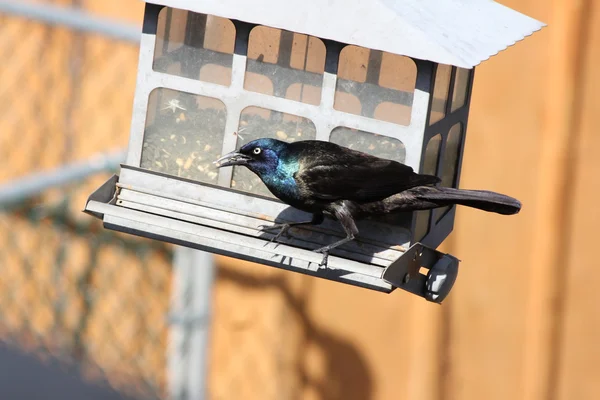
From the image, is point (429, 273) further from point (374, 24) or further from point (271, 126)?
point (374, 24)

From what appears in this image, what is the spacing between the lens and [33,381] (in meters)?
6.74

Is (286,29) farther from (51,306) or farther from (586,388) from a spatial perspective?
(51,306)

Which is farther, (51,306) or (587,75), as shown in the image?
(51,306)

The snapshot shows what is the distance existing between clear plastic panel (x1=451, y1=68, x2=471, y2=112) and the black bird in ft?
1.49

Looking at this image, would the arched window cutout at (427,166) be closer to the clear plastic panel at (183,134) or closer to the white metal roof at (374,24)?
the white metal roof at (374,24)

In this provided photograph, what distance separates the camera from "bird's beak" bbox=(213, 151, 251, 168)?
9.28 ft

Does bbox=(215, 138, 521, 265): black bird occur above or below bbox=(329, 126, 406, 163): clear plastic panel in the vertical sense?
below

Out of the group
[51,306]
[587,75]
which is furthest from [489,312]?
[51,306]

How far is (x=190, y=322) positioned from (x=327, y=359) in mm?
791

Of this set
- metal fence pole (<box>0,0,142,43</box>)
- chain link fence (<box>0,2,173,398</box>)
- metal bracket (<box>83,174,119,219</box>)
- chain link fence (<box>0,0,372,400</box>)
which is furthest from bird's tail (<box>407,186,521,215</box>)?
chain link fence (<box>0,2,173,398</box>)

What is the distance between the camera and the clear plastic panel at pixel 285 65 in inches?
114

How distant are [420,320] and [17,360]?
10.7ft

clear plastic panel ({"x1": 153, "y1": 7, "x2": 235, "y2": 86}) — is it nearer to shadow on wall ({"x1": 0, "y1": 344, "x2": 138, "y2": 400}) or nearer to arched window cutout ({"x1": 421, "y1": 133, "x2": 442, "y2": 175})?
arched window cutout ({"x1": 421, "y1": 133, "x2": 442, "y2": 175})

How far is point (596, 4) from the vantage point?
14.9 feet
